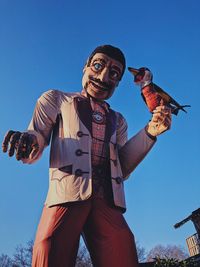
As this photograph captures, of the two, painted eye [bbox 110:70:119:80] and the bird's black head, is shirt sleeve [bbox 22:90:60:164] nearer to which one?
painted eye [bbox 110:70:119:80]

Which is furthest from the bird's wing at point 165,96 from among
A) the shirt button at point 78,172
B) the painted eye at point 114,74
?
the shirt button at point 78,172

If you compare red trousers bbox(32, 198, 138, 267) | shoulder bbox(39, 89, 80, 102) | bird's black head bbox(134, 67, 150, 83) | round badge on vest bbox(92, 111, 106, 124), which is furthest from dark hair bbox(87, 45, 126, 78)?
red trousers bbox(32, 198, 138, 267)

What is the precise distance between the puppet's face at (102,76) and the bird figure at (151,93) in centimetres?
24

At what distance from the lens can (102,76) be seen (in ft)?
9.07

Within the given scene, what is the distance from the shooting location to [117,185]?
2320 mm

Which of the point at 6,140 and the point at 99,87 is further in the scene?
the point at 99,87

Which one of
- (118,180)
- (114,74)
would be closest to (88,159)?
(118,180)

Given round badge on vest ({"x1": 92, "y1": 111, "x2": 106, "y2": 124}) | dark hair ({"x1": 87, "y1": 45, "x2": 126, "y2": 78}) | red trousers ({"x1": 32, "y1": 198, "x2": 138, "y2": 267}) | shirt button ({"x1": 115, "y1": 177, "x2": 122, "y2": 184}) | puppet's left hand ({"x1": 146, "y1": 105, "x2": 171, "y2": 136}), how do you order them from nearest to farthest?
red trousers ({"x1": 32, "y1": 198, "x2": 138, "y2": 267}), shirt button ({"x1": 115, "y1": 177, "x2": 122, "y2": 184}), puppet's left hand ({"x1": 146, "y1": 105, "x2": 171, "y2": 136}), round badge on vest ({"x1": 92, "y1": 111, "x2": 106, "y2": 124}), dark hair ({"x1": 87, "y1": 45, "x2": 126, "y2": 78})

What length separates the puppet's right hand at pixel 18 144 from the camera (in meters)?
2.08

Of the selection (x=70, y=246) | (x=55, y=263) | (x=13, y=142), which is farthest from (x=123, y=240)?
(x=13, y=142)

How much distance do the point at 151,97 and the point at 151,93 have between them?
37 millimetres

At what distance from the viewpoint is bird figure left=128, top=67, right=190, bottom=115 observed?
2583 millimetres

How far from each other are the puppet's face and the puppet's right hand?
0.93 metres

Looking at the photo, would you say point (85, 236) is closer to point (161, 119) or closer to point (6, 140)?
point (6, 140)
